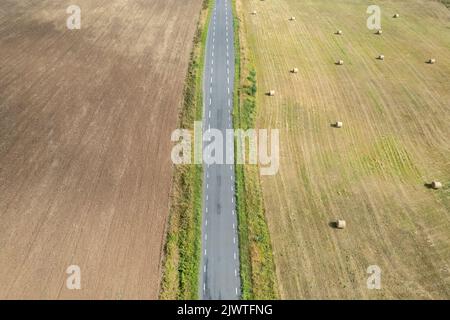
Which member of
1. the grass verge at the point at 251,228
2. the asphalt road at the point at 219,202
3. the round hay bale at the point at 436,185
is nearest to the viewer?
the grass verge at the point at 251,228

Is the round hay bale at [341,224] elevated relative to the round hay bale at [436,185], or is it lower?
lower

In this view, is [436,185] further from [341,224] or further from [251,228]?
[251,228]

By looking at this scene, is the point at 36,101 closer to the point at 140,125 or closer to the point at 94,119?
the point at 94,119

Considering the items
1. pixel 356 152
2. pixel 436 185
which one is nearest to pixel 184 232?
pixel 356 152

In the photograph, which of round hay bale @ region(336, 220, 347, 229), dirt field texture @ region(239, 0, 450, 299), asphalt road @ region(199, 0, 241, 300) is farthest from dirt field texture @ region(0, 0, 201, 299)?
round hay bale @ region(336, 220, 347, 229)

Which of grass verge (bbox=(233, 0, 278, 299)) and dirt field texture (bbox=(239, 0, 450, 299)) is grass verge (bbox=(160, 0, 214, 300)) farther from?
dirt field texture (bbox=(239, 0, 450, 299))

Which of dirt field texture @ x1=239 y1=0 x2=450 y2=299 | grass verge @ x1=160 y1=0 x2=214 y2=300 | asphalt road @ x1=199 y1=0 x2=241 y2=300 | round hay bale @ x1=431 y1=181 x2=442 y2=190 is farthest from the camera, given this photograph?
round hay bale @ x1=431 y1=181 x2=442 y2=190

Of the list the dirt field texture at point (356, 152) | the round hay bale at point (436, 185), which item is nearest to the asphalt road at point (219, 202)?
the dirt field texture at point (356, 152)

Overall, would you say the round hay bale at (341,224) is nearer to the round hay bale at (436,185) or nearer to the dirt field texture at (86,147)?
the round hay bale at (436,185)
